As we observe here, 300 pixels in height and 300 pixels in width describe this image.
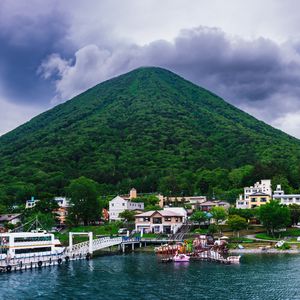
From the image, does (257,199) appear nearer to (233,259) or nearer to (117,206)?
(117,206)

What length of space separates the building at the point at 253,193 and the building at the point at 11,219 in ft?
160

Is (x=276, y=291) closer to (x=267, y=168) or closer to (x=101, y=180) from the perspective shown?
(x=267, y=168)

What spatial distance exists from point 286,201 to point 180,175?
48.7m

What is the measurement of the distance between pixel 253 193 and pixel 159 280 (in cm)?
6326

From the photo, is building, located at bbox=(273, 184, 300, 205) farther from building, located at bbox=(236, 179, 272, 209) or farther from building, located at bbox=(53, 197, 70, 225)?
building, located at bbox=(53, 197, 70, 225)

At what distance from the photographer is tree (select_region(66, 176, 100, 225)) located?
97312 mm

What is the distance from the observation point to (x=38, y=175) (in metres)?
158

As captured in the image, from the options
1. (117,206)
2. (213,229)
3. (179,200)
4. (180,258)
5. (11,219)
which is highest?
(179,200)

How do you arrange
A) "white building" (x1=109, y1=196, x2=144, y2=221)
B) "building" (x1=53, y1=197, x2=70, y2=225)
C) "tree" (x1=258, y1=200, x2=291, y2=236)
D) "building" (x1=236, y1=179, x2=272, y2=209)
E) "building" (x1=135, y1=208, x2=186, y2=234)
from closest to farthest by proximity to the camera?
"tree" (x1=258, y1=200, x2=291, y2=236) < "building" (x1=135, y1=208, x2=186, y2=234) < "building" (x1=236, y1=179, x2=272, y2=209) < "building" (x1=53, y1=197, x2=70, y2=225) < "white building" (x1=109, y1=196, x2=144, y2=221)

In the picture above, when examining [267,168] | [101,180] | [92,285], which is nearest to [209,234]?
[92,285]

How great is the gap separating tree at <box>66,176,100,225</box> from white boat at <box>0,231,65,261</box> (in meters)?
29.4

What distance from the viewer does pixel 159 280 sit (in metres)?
48.2

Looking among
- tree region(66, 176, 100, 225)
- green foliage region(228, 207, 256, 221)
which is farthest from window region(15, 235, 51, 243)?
green foliage region(228, 207, 256, 221)

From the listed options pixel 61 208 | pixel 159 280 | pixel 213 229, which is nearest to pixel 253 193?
pixel 213 229
